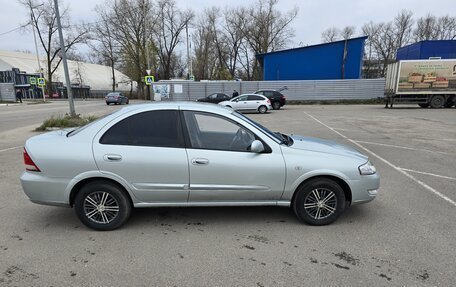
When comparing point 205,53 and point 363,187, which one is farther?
point 205,53

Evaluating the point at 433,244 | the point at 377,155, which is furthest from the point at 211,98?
the point at 433,244

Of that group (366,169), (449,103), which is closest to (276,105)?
(449,103)

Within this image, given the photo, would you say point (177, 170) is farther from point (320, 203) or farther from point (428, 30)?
point (428, 30)

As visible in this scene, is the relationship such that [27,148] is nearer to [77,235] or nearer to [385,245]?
[77,235]

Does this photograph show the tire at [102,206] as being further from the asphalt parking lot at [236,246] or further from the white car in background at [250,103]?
the white car in background at [250,103]

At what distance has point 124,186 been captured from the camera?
12.0ft

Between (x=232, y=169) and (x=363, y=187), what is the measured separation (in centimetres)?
172

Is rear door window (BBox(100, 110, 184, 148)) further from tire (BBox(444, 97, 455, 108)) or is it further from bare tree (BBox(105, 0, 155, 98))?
bare tree (BBox(105, 0, 155, 98))

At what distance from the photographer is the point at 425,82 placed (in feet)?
76.1

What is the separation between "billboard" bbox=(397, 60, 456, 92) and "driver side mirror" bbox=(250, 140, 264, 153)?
23.8m

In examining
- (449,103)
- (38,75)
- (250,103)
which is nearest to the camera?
(250,103)

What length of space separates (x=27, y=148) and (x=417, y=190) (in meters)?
6.03

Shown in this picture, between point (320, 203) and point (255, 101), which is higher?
point (255, 101)

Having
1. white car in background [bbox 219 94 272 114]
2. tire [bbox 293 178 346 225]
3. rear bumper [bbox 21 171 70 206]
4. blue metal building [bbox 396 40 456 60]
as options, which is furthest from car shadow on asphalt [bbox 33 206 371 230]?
blue metal building [bbox 396 40 456 60]
